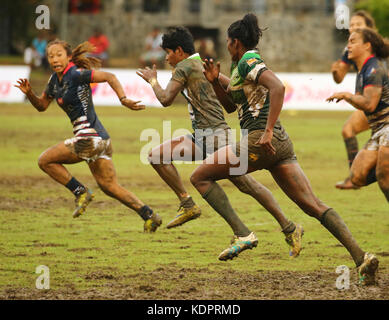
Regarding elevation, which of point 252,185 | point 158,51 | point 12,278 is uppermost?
Result: point 158,51

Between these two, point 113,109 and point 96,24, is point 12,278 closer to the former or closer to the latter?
point 113,109

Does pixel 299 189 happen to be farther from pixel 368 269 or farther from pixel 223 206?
pixel 368 269

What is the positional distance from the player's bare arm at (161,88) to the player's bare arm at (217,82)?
46 centimetres

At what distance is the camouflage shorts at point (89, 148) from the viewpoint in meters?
9.66

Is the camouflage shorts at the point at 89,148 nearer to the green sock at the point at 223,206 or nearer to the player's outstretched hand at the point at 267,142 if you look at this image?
the green sock at the point at 223,206

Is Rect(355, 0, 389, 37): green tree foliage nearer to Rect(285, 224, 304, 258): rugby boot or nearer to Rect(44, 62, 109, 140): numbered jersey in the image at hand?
Rect(44, 62, 109, 140): numbered jersey

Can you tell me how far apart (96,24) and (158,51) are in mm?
14227

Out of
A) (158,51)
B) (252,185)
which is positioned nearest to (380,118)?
(252,185)

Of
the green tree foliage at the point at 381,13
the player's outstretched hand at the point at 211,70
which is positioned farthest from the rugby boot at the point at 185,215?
the green tree foliage at the point at 381,13

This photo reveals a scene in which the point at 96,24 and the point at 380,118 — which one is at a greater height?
the point at 96,24

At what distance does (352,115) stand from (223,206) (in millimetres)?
6040

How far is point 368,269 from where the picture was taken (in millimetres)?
7355

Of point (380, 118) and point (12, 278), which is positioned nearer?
point (12, 278)
